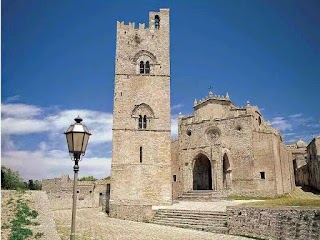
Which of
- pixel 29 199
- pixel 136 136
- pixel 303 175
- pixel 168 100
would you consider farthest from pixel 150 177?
pixel 303 175

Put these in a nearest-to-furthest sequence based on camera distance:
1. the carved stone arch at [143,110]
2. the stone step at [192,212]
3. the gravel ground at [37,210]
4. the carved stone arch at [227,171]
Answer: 1. the gravel ground at [37,210]
2. the stone step at [192,212]
3. the carved stone arch at [143,110]
4. the carved stone arch at [227,171]

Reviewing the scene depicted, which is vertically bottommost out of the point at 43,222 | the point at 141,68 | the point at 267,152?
the point at 43,222

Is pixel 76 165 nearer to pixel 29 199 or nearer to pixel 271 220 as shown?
pixel 271 220

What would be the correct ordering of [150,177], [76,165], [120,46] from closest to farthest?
[76,165], [150,177], [120,46]

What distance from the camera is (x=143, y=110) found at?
81.5 feet

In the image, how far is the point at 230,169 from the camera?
31797mm

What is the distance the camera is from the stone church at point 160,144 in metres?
23.6

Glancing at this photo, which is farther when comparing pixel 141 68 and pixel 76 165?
pixel 141 68

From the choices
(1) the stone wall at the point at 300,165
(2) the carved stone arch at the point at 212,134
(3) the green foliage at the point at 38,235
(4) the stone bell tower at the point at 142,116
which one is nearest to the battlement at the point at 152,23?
(4) the stone bell tower at the point at 142,116

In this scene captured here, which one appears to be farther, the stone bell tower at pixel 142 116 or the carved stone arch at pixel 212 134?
the carved stone arch at pixel 212 134

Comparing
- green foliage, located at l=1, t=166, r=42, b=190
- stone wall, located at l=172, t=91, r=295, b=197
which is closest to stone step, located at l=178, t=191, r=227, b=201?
stone wall, located at l=172, t=91, r=295, b=197

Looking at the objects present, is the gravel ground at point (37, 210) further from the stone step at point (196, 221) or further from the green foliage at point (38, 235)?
the stone step at point (196, 221)

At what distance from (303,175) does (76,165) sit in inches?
1737

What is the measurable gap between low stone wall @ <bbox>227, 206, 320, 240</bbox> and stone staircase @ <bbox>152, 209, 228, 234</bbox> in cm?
90
